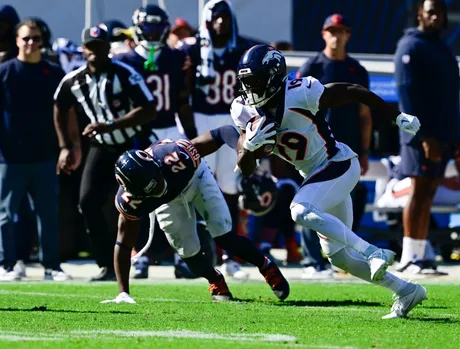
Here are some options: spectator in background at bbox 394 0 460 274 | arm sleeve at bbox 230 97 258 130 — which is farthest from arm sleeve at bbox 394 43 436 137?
arm sleeve at bbox 230 97 258 130

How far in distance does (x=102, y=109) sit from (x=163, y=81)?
815 mm

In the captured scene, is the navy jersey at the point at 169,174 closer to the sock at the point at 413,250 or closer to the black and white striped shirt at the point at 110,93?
the black and white striped shirt at the point at 110,93

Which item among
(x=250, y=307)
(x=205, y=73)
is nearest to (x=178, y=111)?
(x=205, y=73)

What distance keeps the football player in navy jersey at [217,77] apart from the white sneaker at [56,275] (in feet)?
4.78

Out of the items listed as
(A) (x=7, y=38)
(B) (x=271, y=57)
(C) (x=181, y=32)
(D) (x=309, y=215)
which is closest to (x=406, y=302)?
(D) (x=309, y=215)

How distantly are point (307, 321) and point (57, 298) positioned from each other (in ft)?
7.26

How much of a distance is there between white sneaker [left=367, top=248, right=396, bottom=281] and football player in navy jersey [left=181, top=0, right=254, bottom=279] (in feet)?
13.2

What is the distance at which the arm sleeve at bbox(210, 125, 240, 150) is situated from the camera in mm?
8133

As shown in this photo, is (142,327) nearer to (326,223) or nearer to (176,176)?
(326,223)

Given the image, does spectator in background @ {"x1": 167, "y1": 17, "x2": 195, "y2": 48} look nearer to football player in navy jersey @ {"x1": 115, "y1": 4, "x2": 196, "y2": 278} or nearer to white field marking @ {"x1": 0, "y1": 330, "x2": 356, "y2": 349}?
football player in navy jersey @ {"x1": 115, "y1": 4, "x2": 196, "y2": 278}

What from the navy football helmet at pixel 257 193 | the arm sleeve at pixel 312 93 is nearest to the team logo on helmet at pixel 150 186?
the arm sleeve at pixel 312 93

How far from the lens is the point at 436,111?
10.8 m

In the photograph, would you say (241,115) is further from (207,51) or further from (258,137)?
(207,51)

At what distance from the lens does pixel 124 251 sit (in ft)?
27.8
